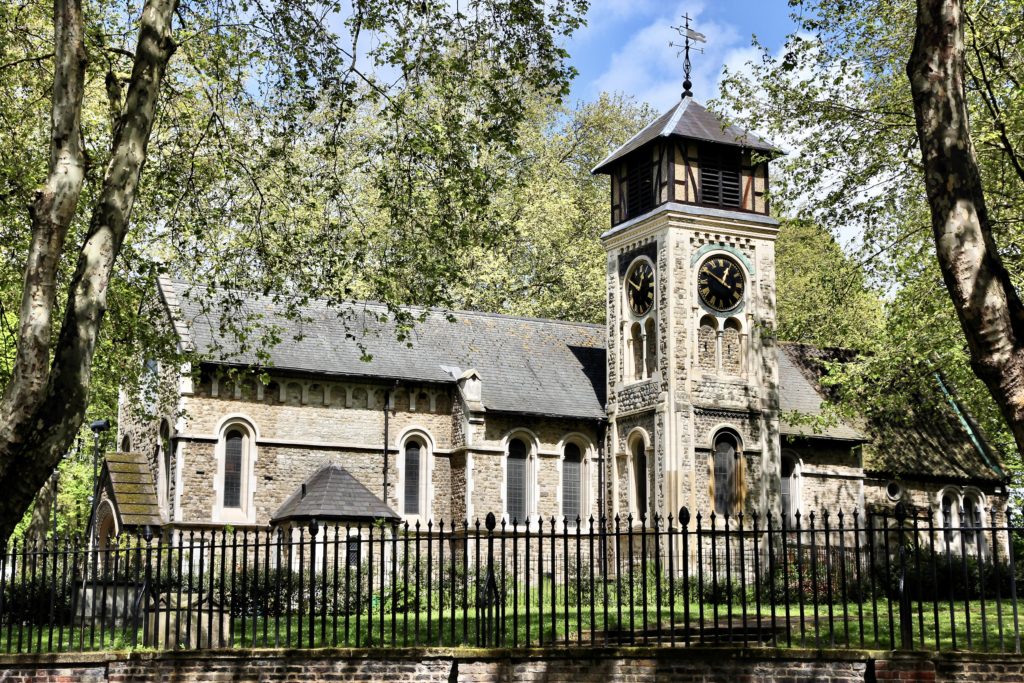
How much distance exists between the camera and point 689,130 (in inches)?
1251

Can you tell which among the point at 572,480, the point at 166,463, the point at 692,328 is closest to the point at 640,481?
the point at 572,480

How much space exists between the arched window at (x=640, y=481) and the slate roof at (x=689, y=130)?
7958 mm

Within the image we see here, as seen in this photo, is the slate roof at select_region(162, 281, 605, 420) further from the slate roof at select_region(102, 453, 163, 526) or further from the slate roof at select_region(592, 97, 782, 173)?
the slate roof at select_region(592, 97, 782, 173)

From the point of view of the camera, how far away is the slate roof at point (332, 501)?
1096 inches

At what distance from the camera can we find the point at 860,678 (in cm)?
1198

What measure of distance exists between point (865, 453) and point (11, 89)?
25.2 m

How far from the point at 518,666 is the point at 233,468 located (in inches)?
702

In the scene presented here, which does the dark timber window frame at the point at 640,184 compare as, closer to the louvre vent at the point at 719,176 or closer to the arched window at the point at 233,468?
the louvre vent at the point at 719,176

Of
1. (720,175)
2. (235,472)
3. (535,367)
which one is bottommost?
(235,472)

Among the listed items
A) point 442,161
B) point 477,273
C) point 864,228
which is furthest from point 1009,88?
point 477,273

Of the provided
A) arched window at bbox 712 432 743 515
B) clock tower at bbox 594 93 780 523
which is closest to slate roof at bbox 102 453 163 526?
clock tower at bbox 594 93 780 523

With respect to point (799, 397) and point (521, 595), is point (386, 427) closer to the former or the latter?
point (521, 595)

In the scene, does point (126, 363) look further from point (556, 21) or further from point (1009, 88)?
point (1009, 88)

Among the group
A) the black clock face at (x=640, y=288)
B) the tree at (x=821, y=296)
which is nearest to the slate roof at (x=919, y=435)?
the tree at (x=821, y=296)
